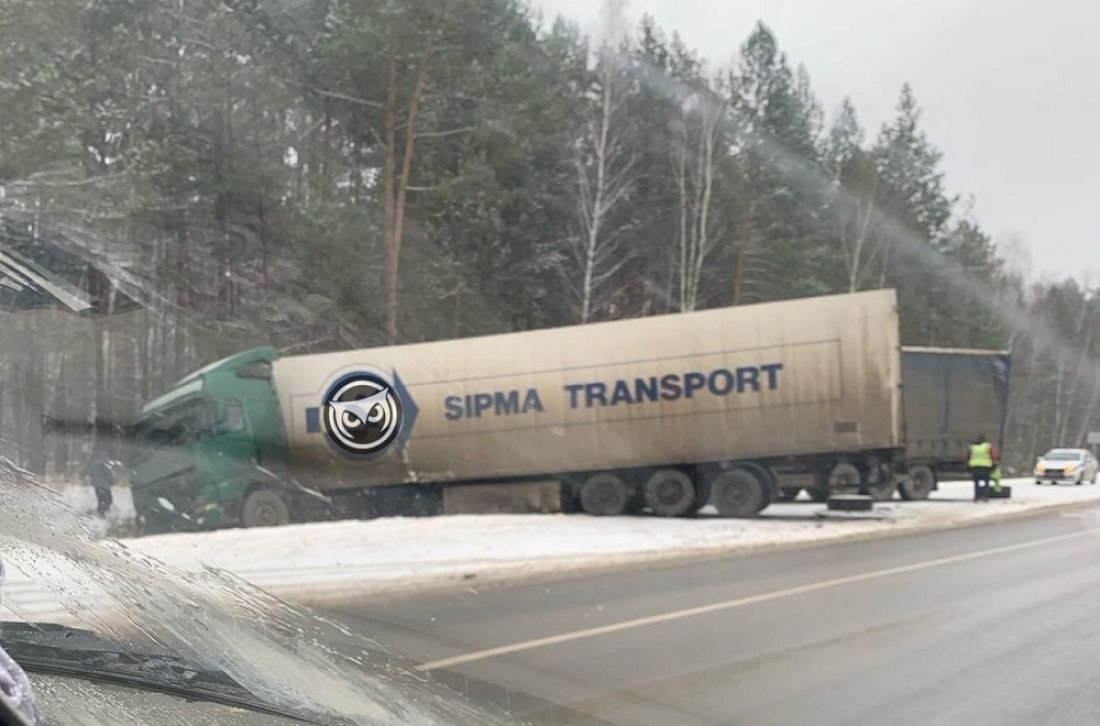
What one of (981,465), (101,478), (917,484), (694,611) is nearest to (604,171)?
(917,484)

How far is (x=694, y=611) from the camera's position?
352 inches

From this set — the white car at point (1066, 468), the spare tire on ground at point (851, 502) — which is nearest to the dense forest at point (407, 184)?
the white car at point (1066, 468)

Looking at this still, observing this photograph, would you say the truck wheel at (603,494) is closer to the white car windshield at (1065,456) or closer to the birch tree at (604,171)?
the birch tree at (604,171)

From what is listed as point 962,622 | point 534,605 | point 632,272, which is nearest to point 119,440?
point 534,605

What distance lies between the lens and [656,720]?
5.30 m

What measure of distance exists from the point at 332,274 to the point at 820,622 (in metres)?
11.0

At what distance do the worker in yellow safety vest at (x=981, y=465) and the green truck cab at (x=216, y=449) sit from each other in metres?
14.7

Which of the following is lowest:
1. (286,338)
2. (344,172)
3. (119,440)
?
(119,440)

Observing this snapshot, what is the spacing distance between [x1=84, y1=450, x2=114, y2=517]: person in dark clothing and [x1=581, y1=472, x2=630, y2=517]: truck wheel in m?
8.48

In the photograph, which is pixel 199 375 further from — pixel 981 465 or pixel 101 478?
pixel 981 465

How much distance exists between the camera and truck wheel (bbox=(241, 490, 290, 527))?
1545 centimetres

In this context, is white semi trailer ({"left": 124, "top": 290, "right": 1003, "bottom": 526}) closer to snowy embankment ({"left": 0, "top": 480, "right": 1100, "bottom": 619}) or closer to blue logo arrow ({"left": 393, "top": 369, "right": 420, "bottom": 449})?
blue logo arrow ({"left": 393, "top": 369, "right": 420, "bottom": 449})

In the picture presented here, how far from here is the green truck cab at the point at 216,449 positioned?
582 inches

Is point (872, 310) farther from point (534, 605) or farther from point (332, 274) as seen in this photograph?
point (534, 605)
